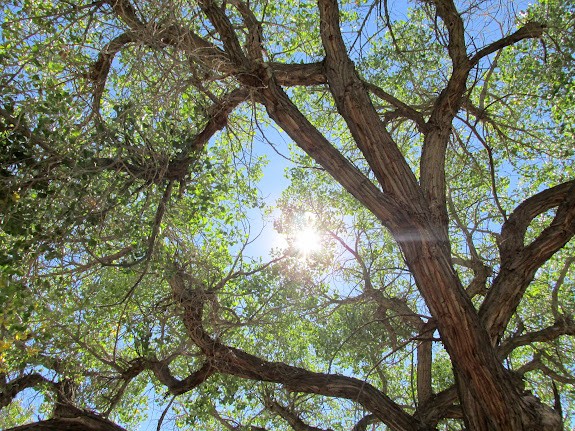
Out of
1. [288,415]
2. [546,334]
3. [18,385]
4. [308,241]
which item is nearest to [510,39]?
[546,334]

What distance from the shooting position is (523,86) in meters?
6.98

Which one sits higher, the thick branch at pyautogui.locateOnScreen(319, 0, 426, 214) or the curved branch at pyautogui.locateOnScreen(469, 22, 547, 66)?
the curved branch at pyautogui.locateOnScreen(469, 22, 547, 66)

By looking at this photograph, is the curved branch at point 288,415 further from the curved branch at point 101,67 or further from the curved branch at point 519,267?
the curved branch at point 101,67

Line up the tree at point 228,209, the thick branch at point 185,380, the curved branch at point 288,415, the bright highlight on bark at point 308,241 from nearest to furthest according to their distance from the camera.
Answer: the tree at point 228,209 → the thick branch at point 185,380 → the curved branch at point 288,415 → the bright highlight on bark at point 308,241

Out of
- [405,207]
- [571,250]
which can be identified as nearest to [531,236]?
[571,250]

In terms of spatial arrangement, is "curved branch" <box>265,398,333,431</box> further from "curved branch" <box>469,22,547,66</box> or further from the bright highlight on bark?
"curved branch" <box>469,22,547,66</box>

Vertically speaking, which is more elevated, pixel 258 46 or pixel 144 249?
pixel 258 46

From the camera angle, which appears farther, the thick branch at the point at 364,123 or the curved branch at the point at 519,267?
the thick branch at the point at 364,123

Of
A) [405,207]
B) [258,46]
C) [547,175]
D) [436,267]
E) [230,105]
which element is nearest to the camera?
[436,267]

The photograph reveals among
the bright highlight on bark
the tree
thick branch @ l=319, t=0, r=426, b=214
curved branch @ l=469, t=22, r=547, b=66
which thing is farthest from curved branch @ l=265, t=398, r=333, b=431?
curved branch @ l=469, t=22, r=547, b=66

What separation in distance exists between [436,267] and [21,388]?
5340 millimetres

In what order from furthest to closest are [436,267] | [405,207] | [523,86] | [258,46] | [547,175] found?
[547,175] → [523,86] → [258,46] → [405,207] → [436,267]

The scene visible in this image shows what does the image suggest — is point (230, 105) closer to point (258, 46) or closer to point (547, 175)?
point (258, 46)

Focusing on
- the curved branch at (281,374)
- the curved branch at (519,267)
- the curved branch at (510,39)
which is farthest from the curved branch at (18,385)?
the curved branch at (510,39)
